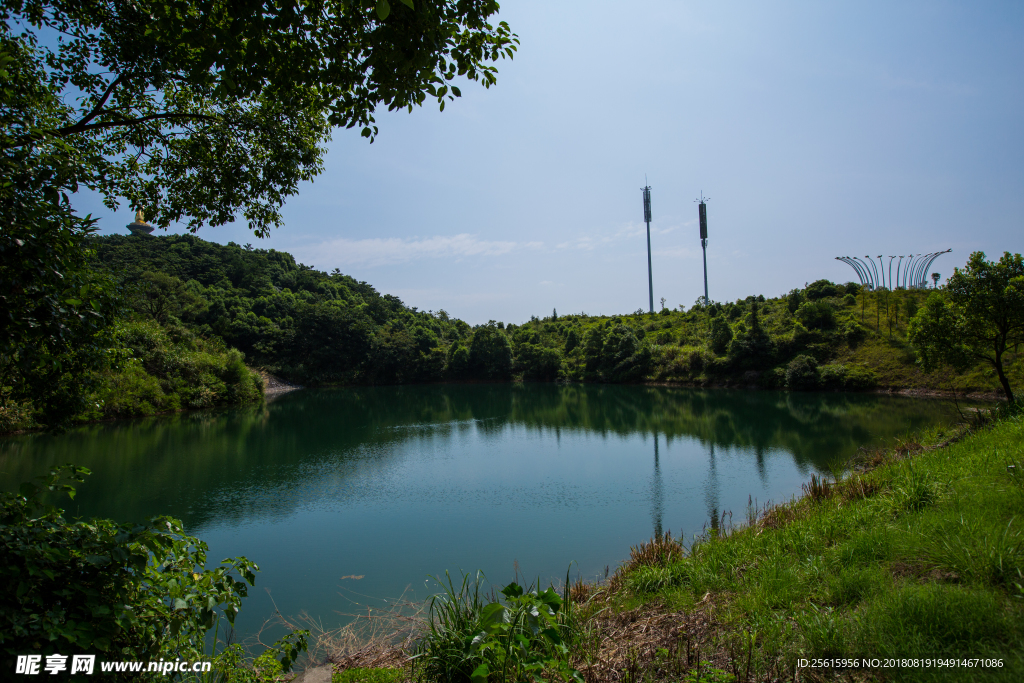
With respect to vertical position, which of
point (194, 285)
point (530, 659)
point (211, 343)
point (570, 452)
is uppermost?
point (194, 285)

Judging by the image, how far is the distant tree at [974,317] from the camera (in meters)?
12.6

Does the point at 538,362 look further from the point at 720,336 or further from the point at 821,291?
the point at 821,291

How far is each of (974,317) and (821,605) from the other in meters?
14.0

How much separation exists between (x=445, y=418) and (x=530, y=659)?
26.7 m

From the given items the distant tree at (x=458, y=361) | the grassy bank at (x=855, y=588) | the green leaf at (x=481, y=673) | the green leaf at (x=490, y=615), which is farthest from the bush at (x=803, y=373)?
the green leaf at (x=481, y=673)

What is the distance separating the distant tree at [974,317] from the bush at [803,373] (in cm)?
2098

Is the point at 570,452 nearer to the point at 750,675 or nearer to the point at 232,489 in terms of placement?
the point at 232,489

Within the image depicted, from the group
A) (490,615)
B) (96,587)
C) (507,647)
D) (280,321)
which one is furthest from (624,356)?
(96,587)

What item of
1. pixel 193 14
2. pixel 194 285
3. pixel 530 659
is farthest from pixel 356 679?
pixel 194 285

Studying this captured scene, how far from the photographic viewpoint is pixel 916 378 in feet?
97.9

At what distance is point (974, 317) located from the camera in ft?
43.3

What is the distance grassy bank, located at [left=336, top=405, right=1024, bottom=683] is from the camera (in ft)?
9.60

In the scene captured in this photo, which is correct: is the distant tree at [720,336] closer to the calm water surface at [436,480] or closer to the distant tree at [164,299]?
the calm water surface at [436,480]

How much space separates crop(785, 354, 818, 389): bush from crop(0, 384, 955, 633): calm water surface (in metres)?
4.83
